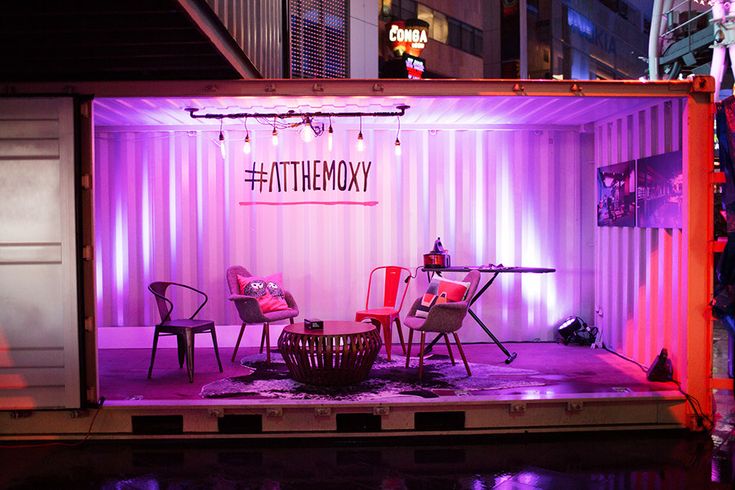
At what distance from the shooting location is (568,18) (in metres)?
33.2

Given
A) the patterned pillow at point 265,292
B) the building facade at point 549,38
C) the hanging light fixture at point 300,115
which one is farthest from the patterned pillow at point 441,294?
the building facade at point 549,38

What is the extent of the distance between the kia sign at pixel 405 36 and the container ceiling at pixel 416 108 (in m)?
13.8

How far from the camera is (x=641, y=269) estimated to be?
6.52 meters

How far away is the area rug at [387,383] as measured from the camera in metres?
5.44

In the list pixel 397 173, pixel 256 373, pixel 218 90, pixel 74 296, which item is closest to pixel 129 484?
pixel 74 296

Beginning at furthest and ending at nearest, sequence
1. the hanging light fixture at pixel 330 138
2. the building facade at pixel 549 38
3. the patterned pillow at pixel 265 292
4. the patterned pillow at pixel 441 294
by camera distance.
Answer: the building facade at pixel 549 38, the hanging light fixture at pixel 330 138, the patterned pillow at pixel 265 292, the patterned pillow at pixel 441 294

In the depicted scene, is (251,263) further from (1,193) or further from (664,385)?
(664,385)

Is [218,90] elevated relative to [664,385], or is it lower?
elevated

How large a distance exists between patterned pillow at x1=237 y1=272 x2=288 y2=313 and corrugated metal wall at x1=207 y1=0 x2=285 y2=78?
89.1 inches

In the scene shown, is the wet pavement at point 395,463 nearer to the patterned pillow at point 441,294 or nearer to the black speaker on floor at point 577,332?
the patterned pillow at point 441,294

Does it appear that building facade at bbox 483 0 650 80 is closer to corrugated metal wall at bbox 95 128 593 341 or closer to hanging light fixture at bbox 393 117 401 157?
corrugated metal wall at bbox 95 128 593 341

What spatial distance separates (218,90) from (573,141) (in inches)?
183

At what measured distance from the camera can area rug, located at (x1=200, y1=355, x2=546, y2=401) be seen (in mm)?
5441

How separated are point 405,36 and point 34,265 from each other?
684 inches
